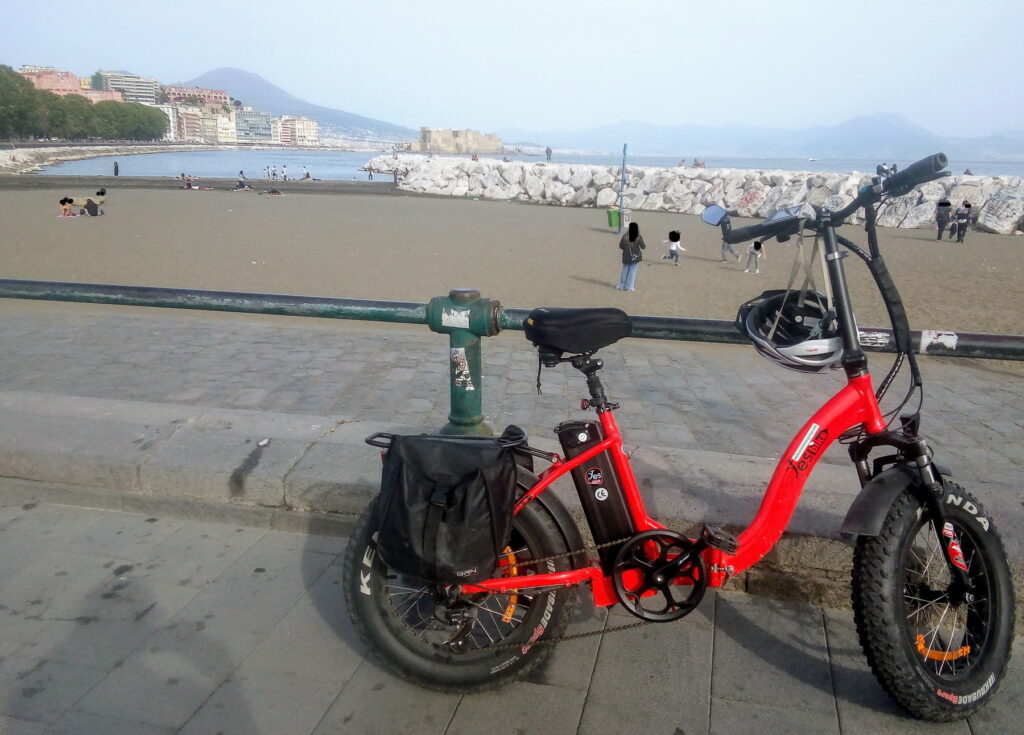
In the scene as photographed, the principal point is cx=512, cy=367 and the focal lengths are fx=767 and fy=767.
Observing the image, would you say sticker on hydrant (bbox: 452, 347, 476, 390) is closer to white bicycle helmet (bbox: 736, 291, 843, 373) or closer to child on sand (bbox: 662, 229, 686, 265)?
white bicycle helmet (bbox: 736, 291, 843, 373)

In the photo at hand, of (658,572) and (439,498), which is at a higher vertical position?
(439,498)

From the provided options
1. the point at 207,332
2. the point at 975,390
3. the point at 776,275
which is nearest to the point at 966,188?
the point at 776,275

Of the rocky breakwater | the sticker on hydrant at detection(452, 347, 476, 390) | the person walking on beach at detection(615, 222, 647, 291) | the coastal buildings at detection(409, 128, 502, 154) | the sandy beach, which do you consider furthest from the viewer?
the coastal buildings at detection(409, 128, 502, 154)

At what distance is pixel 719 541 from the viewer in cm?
248

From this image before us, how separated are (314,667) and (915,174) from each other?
2.49m

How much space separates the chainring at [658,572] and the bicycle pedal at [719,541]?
0.05 meters

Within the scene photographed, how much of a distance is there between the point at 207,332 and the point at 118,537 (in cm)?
590

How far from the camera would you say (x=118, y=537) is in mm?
3473

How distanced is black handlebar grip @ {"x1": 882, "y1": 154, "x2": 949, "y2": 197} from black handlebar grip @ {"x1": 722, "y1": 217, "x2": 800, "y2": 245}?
28 cm

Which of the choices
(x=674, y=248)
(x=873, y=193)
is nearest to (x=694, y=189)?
(x=674, y=248)

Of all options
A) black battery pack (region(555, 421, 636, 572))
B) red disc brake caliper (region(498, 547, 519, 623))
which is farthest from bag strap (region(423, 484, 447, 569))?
black battery pack (region(555, 421, 636, 572))

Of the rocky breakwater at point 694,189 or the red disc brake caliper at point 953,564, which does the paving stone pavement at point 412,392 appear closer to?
the red disc brake caliper at point 953,564

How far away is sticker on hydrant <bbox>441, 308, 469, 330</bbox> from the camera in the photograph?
10.3 ft

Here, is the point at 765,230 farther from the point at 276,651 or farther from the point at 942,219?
the point at 942,219
